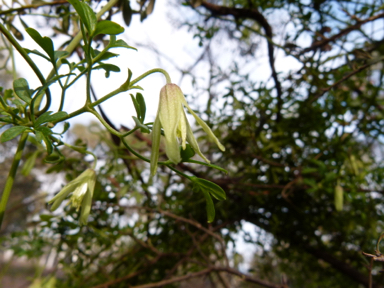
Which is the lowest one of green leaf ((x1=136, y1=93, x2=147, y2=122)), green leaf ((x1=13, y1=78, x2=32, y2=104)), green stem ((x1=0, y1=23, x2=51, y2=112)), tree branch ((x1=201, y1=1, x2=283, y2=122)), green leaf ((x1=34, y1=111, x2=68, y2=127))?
green leaf ((x1=34, y1=111, x2=68, y2=127))

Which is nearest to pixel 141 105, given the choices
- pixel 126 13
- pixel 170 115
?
pixel 170 115

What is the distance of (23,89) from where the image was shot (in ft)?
0.83

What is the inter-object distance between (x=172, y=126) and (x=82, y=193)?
0.17 metres

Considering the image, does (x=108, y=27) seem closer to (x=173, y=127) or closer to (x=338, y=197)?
(x=173, y=127)

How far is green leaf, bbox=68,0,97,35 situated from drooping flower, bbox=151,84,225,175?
0.07 meters

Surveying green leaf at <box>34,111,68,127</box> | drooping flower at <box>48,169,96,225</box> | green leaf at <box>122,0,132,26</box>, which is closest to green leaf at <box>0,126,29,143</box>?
green leaf at <box>34,111,68,127</box>

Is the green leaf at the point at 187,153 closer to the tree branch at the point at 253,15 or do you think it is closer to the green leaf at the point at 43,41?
the green leaf at the point at 43,41

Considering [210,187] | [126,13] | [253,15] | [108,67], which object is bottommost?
[210,187]

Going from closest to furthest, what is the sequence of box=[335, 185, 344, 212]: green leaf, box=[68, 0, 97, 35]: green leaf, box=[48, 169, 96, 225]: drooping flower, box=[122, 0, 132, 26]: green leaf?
box=[68, 0, 97, 35]: green leaf < box=[48, 169, 96, 225]: drooping flower < box=[122, 0, 132, 26]: green leaf < box=[335, 185, 344, 212]: green leaf

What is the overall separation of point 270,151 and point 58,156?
1.59 feet

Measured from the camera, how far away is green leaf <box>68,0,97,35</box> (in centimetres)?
20

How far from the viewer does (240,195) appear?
745mm

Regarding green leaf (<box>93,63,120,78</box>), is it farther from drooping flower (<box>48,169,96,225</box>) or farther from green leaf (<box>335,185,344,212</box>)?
green leaf (<box>335,185,344,212</box>)

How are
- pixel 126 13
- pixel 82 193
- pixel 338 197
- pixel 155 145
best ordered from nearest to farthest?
pixel 155 145, pixel 82 193, pixel 126 13, pixel 338 197
